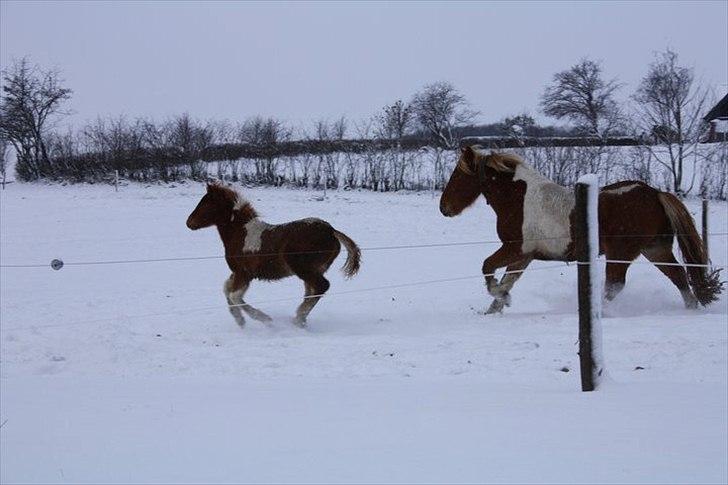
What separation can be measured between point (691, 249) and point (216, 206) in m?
5.59

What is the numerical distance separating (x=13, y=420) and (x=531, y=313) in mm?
5474

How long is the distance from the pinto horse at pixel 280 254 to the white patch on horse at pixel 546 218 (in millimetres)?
2025

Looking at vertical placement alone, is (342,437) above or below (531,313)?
above

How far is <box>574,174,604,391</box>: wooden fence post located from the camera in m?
4.07

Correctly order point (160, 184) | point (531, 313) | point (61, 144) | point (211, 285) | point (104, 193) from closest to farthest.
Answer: point (531, 313), point (211, 285), point (104, 193), point (160, 184), point (61, 144)

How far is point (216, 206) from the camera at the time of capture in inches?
310

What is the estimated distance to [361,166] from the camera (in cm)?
2702

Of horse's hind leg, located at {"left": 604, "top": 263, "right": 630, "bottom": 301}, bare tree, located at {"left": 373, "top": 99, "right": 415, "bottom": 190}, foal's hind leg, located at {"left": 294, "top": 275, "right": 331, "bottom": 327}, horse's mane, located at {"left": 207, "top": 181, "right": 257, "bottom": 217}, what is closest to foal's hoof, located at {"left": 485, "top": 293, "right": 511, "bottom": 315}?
horse's hind leg, located at {"left": 604, "top": 263, "right": 630, "bottom": 301}

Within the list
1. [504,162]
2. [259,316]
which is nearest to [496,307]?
[504,162]

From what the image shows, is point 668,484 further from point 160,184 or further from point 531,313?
point 160,184

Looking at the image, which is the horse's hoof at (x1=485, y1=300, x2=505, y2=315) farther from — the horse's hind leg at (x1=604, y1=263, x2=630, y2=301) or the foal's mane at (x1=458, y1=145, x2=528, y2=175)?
the foal's mane at (x1=458, y1=145, x2=528, y2=175)

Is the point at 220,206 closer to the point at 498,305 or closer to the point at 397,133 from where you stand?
the point at 498,305

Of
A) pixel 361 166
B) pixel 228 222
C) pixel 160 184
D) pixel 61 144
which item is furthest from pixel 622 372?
pixel 61 144

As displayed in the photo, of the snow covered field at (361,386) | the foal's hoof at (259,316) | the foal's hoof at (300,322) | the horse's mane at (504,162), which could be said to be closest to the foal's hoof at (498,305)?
the snow covered field at (361,386)
